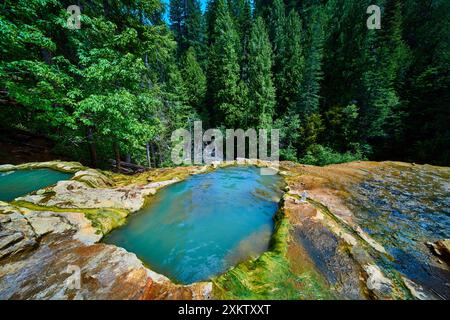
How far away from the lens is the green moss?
118 inches

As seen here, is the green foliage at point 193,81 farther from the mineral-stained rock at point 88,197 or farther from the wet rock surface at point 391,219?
the mineral-stained rock at point 88,197

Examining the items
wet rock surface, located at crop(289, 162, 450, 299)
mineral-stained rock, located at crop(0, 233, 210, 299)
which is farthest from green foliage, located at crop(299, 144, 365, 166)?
mineral-stained rock, located at crop(0, 233, 210, 299)

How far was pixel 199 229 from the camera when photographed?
17.5 feet

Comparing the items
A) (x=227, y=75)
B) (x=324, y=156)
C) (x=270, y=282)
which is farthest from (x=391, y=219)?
(x=227, y=75)

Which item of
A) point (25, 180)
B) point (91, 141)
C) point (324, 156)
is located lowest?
point (324, 156)

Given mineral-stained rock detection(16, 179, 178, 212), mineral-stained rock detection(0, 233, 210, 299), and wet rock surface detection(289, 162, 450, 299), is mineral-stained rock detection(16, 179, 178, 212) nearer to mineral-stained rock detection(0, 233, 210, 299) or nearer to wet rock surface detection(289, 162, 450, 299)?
mineral-stained rock detection(0, 233, 210, 299)

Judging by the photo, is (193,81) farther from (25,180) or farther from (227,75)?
(25,180)

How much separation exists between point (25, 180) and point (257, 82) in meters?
18.0

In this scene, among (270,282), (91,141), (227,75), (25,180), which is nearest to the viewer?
(270,282)

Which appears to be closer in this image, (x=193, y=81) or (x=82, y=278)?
(x=82, y=278)

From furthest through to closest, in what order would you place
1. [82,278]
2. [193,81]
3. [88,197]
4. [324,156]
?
[193,81] < [324,156] < [88,197] < [82,278]

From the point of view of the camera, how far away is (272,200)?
7273 millimetres

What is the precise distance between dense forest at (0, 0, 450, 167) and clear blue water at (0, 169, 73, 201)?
1.84 m
